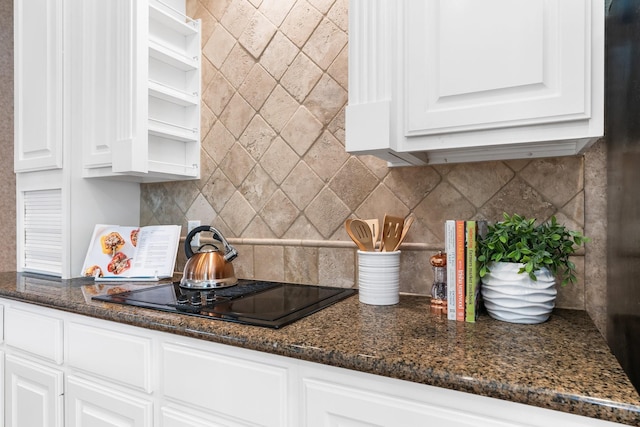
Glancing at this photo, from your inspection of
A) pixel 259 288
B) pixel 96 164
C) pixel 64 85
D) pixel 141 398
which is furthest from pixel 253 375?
pixel 64 85

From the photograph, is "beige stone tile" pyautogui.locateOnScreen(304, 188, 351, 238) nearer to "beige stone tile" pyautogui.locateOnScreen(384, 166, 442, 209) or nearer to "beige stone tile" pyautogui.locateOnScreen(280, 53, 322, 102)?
"beige stone tile" pyautogui.locateOnScreen(384, 166, 442, 209)

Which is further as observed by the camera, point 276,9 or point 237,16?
point 237,16

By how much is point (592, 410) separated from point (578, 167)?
0.82 m

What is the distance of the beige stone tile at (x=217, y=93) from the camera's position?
187cm

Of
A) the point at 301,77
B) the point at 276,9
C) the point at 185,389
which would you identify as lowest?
the point at 185,389

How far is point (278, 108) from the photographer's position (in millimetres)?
1721

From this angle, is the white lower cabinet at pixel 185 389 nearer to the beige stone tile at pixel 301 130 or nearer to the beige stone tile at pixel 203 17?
the beige stone tile at pixel 301 130

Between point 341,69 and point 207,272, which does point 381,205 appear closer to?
point 341,69

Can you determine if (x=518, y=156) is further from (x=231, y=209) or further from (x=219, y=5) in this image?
(x=219, y=5)

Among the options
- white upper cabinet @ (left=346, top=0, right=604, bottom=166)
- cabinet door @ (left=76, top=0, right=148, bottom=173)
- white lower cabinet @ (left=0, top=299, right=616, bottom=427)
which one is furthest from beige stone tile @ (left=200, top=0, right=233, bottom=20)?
white lower cabinet @ (left=0, top=299, right=616, bottom=427)

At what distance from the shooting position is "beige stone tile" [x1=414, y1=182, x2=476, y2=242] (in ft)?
4.41

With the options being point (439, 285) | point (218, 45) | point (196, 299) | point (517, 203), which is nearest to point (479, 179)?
point (517, 203)

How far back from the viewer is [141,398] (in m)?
1.16

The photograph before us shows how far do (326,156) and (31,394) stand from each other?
1481 millimetres
